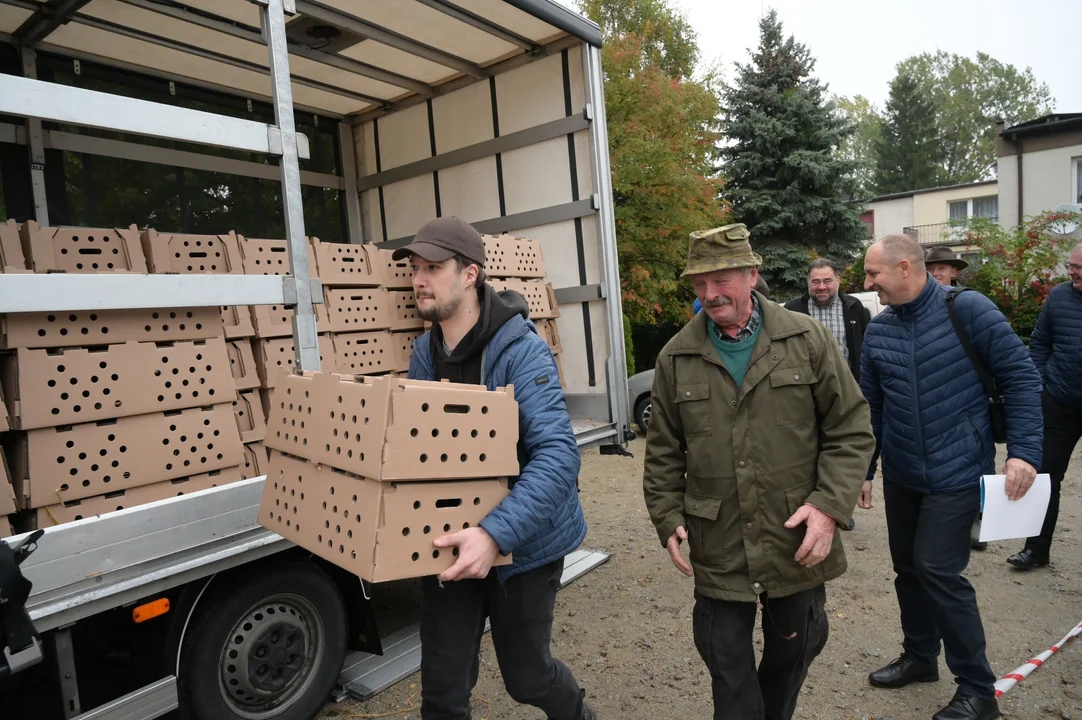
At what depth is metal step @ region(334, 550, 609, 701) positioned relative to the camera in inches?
138

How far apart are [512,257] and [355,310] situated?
1231mm

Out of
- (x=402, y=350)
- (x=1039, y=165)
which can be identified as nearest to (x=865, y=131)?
(x=1039, y=165)

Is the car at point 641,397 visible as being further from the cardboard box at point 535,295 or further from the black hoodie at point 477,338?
the black hoodie at point 477,338

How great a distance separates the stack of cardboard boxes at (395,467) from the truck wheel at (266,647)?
91 cm

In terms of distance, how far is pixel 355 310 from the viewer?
4.44m

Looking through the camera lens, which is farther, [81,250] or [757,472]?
[81,250]

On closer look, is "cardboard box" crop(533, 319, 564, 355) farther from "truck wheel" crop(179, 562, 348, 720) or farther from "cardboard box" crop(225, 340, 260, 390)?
"truck wheel" crop(179, 562, 348, 720)

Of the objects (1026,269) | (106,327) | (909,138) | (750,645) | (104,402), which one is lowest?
(750,645)

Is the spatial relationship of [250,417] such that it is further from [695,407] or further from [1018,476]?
[1018,476]

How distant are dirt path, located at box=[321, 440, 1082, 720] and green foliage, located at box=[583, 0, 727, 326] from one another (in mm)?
8767

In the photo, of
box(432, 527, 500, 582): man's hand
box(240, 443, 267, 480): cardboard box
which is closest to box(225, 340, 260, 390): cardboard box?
box(240, 443, 267, 480): cardboard box

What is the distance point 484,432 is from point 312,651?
6.12ft

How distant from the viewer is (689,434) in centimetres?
259

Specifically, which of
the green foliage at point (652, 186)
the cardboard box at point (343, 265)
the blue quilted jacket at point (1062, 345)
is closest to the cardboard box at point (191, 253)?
the cardboard box at point (343, 265)
